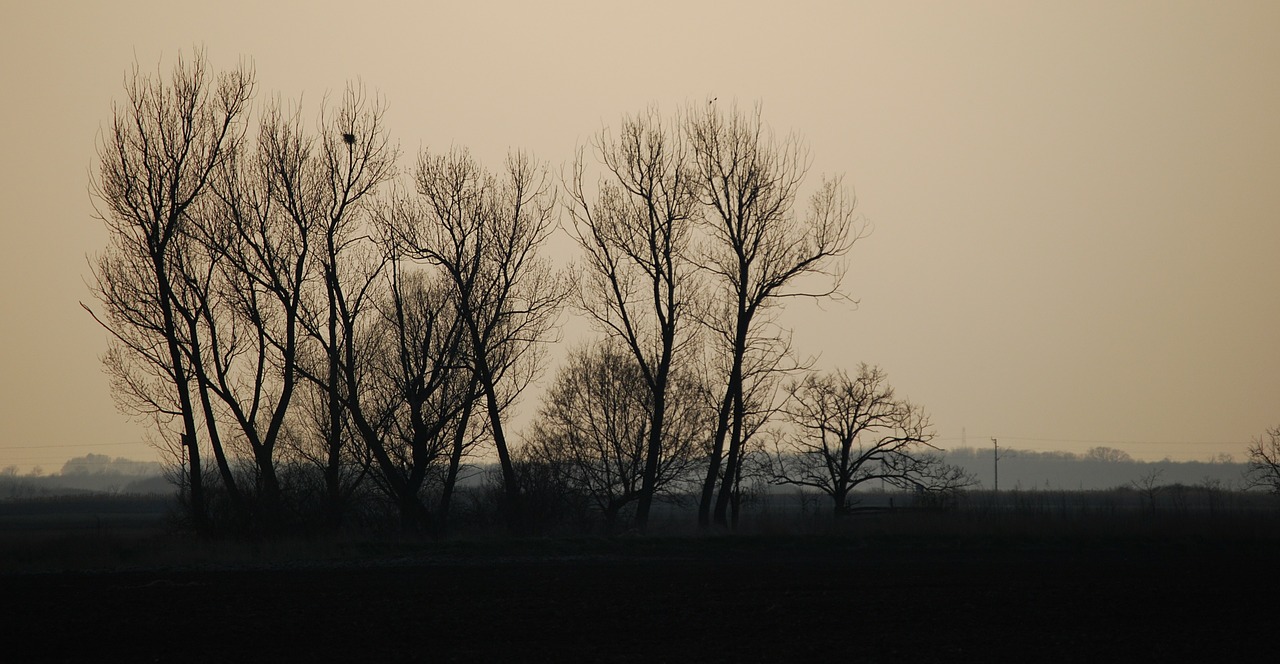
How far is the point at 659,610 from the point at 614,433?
75.3 feet

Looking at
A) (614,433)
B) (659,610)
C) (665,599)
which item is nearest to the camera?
(659,610)

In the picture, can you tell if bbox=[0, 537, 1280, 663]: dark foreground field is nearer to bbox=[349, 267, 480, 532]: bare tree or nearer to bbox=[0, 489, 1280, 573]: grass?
bbox=[0, 489, 1280, 573]: grass

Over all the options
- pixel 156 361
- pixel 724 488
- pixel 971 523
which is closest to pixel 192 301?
pixel 156 361

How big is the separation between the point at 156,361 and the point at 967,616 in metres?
24.3

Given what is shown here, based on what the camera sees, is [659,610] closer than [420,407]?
Yes

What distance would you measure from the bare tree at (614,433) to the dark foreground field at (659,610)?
10.8 m

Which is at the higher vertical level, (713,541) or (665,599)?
(713,541)

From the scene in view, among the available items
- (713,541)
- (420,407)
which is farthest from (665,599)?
(420,407)

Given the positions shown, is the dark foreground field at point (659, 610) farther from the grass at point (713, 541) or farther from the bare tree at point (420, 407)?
the bare tree at point (420, 407)

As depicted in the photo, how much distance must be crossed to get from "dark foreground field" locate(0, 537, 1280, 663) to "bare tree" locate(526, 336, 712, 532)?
10781mm

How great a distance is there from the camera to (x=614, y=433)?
3906cm

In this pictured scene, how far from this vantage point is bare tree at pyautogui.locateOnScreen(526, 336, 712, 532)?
121 feet

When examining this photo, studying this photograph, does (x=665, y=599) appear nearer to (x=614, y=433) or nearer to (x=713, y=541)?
(x=713, y=541)

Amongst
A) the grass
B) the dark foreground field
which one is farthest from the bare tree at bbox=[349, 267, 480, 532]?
the dark foreground field
